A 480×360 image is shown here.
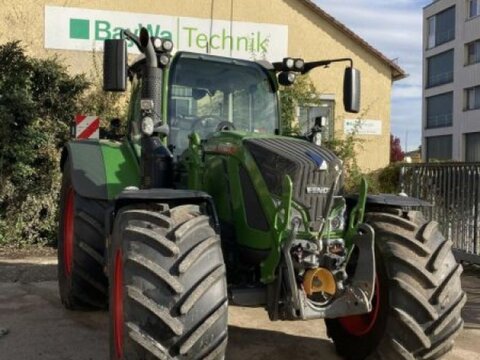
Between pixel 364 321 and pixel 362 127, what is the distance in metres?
10.5

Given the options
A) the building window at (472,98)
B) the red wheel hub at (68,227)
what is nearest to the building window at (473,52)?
the building window at (472,98)

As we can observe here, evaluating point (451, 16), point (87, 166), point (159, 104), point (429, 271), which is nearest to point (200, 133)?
point (159, 104)

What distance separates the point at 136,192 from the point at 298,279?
45.2 inches

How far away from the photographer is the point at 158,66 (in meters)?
5.08

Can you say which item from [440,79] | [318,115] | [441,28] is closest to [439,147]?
[440,79]

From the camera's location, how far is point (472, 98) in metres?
43.1

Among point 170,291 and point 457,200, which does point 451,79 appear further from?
point 170,291

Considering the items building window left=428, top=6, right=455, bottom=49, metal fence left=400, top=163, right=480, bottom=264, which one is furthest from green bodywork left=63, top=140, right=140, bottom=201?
building window left=428, top=6, right=455, bottom=49

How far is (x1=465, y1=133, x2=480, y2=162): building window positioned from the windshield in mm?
39252

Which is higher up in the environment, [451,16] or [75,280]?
[451,16]

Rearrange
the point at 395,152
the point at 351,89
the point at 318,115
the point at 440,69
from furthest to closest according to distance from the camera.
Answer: the point at 440,69 < the point at 395,152 < the point at 318,115 < the point at 351,89

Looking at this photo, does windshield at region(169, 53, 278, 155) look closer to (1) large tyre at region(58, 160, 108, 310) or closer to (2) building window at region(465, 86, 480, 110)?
(1) large tyre at region(58, 160, 108, 310)

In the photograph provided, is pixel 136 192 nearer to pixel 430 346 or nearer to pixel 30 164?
pixel 430 346

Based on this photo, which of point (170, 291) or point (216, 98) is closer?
point (170, 291)
